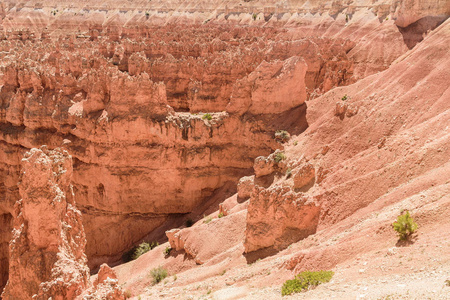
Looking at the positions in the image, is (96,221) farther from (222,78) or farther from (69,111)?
(222,78)

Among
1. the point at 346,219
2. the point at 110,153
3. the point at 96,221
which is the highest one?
the point at 110,153

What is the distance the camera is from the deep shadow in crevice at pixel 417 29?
47.8 meters

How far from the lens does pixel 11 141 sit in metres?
32.8

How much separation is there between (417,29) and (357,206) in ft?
Answer: 148

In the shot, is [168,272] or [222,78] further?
[222,78]

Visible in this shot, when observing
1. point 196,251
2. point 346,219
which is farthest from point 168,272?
point 346,219

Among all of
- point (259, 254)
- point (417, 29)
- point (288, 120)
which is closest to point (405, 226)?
point (259, 254)

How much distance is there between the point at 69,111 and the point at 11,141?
19.1 ft

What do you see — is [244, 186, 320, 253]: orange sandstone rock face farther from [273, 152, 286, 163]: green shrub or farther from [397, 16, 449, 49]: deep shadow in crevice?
[397, 16, 449, 49]: deep shadow in crevice

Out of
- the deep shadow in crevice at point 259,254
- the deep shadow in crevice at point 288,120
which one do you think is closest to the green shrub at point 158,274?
the deep shadow in crevice at point 259,254

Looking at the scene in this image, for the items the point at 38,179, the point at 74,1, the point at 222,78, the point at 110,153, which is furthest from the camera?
the point at 74,1

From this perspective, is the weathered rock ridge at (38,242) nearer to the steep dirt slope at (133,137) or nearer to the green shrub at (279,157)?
the green shrub at (279,157)

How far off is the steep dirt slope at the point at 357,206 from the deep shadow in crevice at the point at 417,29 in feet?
77.7

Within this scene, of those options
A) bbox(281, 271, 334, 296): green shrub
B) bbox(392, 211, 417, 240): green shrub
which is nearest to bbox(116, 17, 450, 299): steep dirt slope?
bbox(392, 211, 417, 240): green shrub
